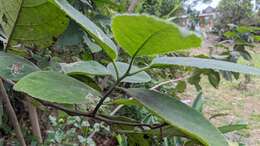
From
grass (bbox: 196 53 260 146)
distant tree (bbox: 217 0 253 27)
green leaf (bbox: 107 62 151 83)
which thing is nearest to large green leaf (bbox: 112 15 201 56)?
green leaf (bbox: 107 62 151 83)

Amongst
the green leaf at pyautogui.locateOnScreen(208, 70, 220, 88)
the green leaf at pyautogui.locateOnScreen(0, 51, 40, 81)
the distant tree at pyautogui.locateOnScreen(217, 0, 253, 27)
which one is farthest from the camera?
the distant tree at pyautogui.locateOnScreen(217, 0, 253, 27)

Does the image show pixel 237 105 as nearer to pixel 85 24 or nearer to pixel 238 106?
pixel 238 106

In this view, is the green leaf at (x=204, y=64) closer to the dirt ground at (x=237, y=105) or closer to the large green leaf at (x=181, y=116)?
the large green leaf at (x=181, y=116)

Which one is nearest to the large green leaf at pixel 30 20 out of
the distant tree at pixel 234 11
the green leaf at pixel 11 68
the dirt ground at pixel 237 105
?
the green leaf at pixel 11 68

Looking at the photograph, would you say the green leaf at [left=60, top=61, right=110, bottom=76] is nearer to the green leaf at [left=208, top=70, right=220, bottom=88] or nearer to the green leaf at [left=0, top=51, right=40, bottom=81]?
the green leaf at [left=0, top=51, right=40, bottom=81]

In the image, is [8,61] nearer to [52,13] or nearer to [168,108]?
[52,13]

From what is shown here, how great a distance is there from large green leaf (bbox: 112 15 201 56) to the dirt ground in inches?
134

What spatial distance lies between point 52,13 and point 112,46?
0.09 m

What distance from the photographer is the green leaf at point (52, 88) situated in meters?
0.30

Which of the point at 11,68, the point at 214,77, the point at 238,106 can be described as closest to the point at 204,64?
the point at 11,68

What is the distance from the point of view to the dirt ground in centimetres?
373

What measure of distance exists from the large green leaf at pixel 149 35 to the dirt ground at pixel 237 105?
3.41m

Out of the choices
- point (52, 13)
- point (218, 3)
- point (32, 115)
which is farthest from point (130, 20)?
point (218, 3)

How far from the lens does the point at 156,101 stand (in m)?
0.33
